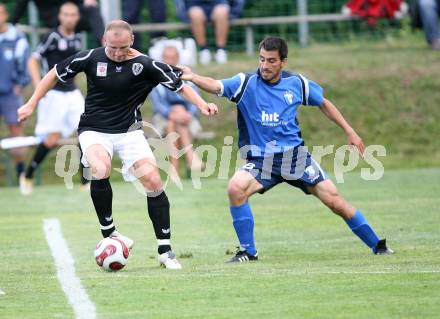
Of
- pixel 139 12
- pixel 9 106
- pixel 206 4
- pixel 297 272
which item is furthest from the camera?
pixel 139 12

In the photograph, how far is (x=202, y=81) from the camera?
30.5 ft

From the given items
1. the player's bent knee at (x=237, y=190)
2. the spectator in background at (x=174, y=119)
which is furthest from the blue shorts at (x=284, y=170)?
the spectator in background at (x=174, y=119)

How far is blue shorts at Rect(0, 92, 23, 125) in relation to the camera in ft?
58.4

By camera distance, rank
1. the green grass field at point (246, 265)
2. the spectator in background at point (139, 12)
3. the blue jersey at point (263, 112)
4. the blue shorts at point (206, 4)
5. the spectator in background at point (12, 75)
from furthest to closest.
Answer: the spectator in background at point (139, 12), the blue shorts at point (206, 4), the spectator in background at point (12, 75), the blue jersey at point (263, 112), the green grass field at point (246, 265)

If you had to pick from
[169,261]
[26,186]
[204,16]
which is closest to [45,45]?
[26,186]

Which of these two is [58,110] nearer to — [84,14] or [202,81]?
[84,14]

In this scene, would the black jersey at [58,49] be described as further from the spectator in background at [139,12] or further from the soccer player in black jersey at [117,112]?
the soccer player in black jersey at [117,112]

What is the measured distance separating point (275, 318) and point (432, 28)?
49.4ft

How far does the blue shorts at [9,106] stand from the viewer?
1781cm

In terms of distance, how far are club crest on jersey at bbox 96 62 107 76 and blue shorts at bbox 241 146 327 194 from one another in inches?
55.1

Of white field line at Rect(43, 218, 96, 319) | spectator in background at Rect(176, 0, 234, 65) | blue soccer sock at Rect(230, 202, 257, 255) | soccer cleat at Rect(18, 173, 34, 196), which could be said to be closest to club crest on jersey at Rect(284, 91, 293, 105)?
blue soccer sock at Rect(230, 202, 257, 255)

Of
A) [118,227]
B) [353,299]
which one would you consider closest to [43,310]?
[353,299]

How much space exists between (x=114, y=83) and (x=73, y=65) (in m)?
0.39

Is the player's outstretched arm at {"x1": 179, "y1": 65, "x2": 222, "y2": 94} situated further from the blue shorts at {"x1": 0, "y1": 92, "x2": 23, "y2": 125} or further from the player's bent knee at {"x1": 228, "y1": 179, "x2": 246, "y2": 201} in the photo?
the blue shorts at {"x1": 0, "y1": 92, "x2": 23, "y2": 125}
